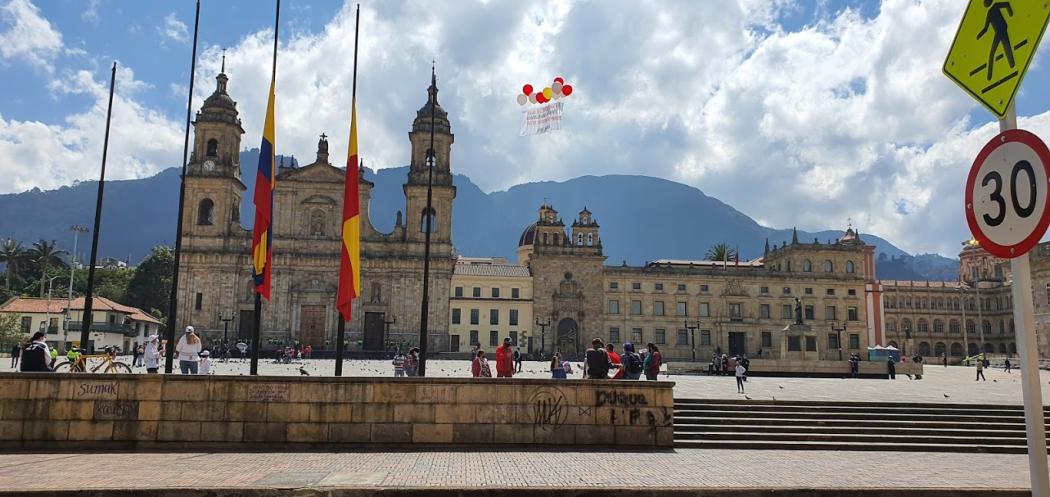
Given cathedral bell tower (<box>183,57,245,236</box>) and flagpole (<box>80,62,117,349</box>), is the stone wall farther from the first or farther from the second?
cathedral bell tower (<box>183,57,245,236</box>)

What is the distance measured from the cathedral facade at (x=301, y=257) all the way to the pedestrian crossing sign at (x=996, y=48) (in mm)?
52149

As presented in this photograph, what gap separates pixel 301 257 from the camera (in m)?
56.7

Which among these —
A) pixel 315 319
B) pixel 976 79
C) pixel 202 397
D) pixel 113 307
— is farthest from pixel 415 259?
pixel 976 79

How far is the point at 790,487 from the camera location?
8.73 meters

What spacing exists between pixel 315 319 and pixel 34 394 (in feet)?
150

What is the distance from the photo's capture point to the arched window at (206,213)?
5619cm

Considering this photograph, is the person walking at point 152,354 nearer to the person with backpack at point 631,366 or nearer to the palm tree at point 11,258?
the person with backpack at point 631,366

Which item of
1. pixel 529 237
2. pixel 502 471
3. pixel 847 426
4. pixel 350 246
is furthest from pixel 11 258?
pixel 847 426

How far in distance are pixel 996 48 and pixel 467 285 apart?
6214 cm

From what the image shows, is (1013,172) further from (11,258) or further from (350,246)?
(11,258)

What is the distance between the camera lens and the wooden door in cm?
5603

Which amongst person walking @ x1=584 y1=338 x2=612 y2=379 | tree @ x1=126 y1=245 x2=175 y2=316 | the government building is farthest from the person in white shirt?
tree @ x1=126 y1=245 x2=175 y2=316

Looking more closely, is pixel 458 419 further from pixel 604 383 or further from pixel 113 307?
pixel 113 307

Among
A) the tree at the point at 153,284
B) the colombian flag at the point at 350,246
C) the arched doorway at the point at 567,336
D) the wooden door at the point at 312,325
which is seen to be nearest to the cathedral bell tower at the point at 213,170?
the wooden door at the point at 312,325
